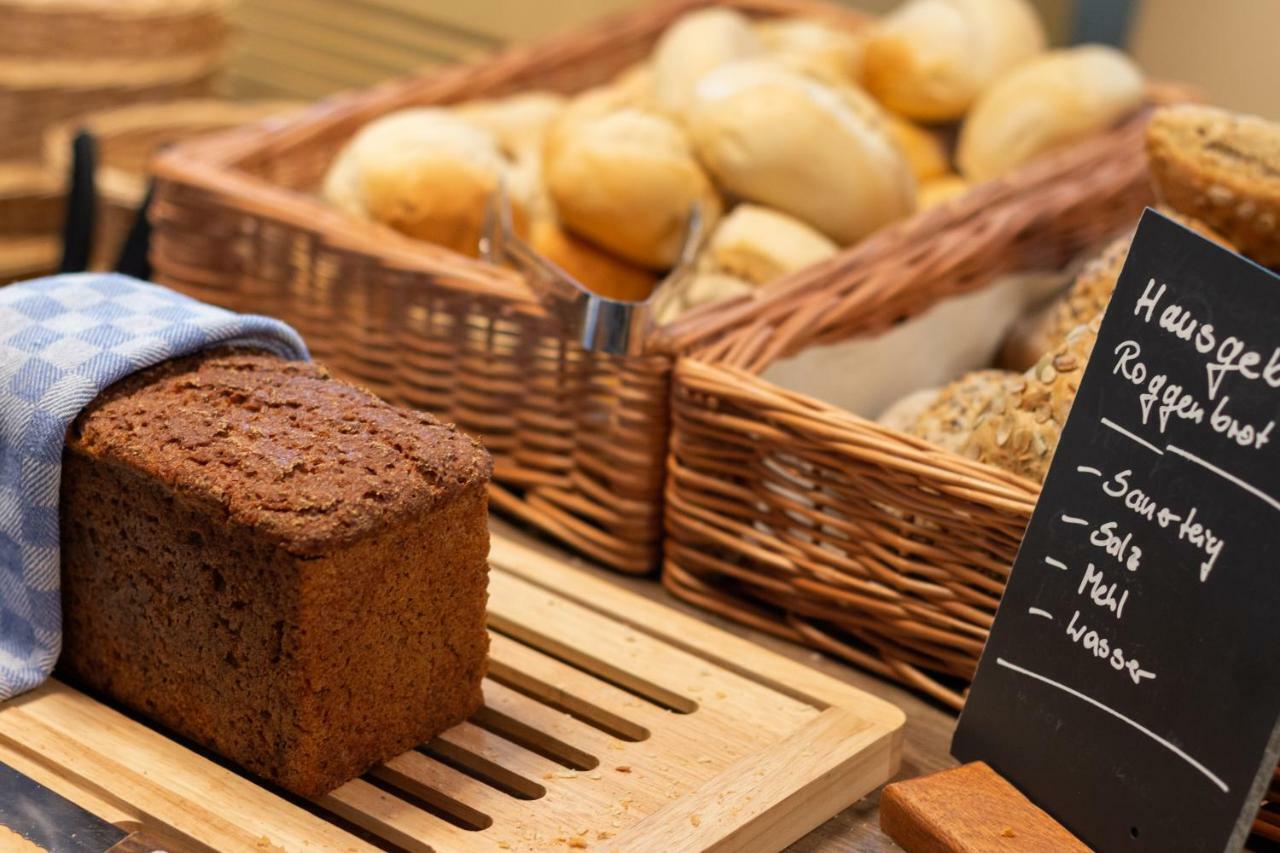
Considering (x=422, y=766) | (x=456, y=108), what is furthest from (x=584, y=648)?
(x=456, y=108)

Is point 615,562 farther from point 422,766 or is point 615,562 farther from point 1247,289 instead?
point 1247,289

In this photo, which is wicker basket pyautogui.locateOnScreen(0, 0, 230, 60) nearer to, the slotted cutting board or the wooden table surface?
the wooden table surface

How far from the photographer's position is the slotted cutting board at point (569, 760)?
3.01 feet

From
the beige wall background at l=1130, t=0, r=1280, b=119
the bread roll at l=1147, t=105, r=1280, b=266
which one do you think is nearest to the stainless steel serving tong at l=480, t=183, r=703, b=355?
the bread roll at l=1147, t=105, r=1280, b=266

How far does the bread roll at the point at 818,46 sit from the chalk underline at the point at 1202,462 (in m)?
0.98

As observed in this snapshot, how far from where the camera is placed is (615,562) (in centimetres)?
134

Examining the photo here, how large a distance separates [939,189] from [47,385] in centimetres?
116

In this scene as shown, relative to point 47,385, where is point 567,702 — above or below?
below

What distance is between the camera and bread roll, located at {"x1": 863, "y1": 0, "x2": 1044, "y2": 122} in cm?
184

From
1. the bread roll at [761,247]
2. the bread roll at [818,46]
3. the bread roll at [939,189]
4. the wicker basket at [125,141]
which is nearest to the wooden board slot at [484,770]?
the bread roll at [761,247]

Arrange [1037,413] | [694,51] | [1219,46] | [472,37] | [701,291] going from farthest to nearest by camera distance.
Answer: [472,37] → [1219,46] → [694,51] → [701,291] → [1037,413]

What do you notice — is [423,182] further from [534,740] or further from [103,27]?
[103,27]

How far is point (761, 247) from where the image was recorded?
4.80ft

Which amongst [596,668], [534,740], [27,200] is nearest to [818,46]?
[596,668]
